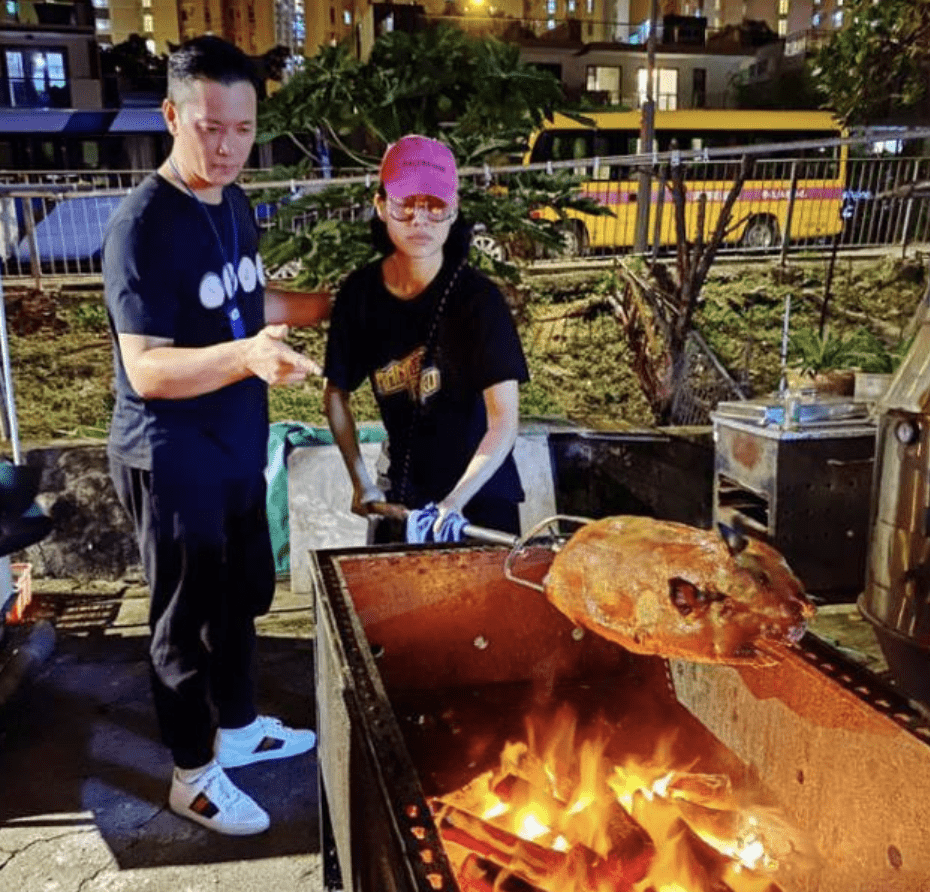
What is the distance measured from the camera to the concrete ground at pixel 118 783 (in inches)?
128

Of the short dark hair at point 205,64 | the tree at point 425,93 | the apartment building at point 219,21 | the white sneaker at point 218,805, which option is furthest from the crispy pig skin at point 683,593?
the apartment building at point 219,21

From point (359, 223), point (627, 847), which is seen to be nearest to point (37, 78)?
point (359, 223)

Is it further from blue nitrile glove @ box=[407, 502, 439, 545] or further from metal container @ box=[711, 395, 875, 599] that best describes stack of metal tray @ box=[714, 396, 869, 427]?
blue nitrile glove @ box=[407, 502, 439, 545]

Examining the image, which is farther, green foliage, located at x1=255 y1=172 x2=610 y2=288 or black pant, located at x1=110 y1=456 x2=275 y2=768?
green foliage, located at x1=255 y1=172 x2=610 y2=288

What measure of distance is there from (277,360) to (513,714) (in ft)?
4.60

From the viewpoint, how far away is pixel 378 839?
1.69 meters

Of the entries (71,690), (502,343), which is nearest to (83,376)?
(71,690)

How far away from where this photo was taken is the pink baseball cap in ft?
10.4

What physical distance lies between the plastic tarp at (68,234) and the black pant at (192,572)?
14158mm

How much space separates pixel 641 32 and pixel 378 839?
2197 inches

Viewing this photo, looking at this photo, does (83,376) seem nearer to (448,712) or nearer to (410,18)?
(448,712)

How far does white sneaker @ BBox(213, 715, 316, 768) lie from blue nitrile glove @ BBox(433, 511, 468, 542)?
165 cm

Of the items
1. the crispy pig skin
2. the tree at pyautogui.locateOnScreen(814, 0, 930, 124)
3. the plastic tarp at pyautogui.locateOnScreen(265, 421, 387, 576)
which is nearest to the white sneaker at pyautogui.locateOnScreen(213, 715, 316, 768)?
the plastic tarp at pyautogui.locateOnScreen(265, 421, 387, 576)

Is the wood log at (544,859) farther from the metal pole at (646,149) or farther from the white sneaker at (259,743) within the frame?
the metal pole at (646,149)
